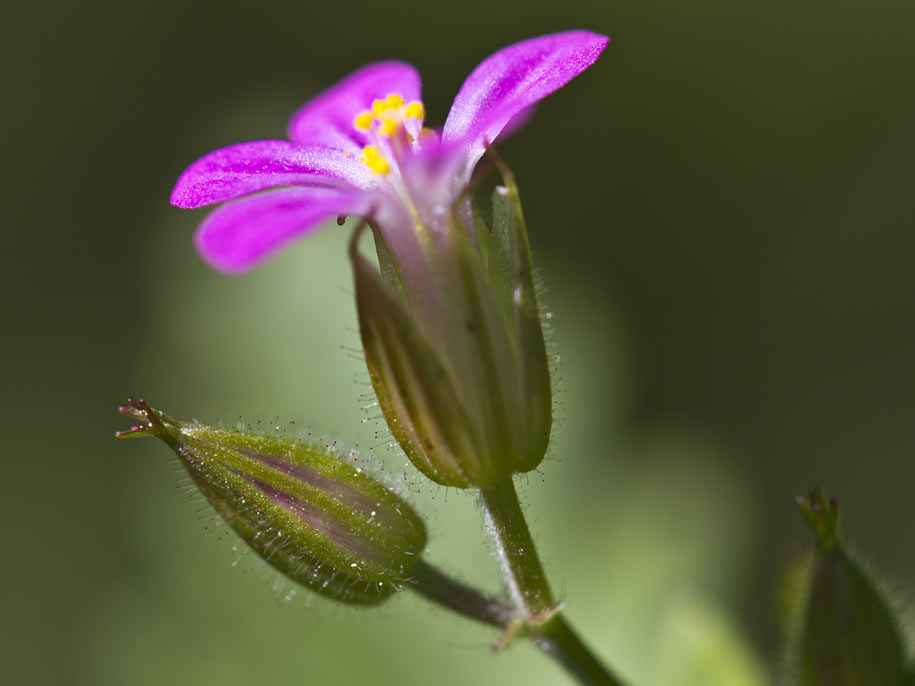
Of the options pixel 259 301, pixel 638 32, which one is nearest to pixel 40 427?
pixel 259 301

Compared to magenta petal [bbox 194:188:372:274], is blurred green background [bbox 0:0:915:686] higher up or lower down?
lower down

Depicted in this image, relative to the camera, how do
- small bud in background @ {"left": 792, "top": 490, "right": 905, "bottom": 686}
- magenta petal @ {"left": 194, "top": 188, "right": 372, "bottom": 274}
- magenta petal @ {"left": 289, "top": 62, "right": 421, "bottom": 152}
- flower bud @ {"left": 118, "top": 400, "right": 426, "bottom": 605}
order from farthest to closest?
1. magenta petal @ {"left": 289, "top": 62, "right": 421, "bottom": 152}
2. small bud in background @ {"left": 792, "top": 490, "right": 905, "bottom": 686}
3. flower bud @ {"left": 118, "top": 400, "right": 426, "bottom": 605}
4. magenta petal @ {"left": 194, "top": 188, "right": 372, "bottom": 274}

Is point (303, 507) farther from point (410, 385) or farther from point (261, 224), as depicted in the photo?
point (261, 224)

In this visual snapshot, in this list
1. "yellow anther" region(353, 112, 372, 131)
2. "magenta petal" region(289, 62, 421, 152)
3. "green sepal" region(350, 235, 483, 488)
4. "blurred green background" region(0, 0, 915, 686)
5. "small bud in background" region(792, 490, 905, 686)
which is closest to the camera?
"green sepal" region(350, 235, 483, 488)

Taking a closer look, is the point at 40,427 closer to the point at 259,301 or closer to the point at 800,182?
the point at 259,301

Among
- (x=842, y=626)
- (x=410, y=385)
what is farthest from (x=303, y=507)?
(x=842, y=626)

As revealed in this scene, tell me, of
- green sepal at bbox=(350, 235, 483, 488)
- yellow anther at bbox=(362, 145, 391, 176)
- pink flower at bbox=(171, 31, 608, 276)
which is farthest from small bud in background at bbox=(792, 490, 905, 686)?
yellow anther at bbox=(362, 145, 391, 176)

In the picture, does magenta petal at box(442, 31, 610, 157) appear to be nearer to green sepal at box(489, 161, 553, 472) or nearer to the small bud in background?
green sepal at box(489, 161, 553, 472)
